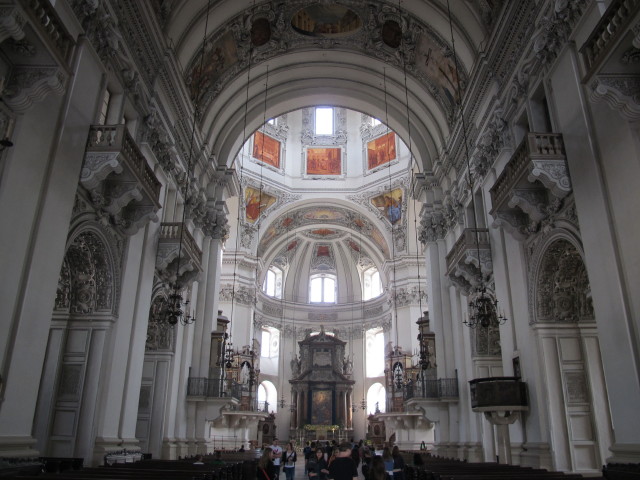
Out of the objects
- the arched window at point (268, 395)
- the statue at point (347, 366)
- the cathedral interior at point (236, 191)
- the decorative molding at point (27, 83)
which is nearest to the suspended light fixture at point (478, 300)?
the cathedral interior at point (236, 191)

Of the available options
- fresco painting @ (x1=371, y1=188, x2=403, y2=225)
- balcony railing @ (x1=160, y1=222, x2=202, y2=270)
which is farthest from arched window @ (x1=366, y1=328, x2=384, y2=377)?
balcony railing @ (x1=160, y1=222, x2=202, y2=270)

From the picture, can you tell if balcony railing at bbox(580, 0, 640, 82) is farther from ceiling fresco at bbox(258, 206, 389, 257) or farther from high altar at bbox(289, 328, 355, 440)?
high altar at bbox(289, 328, 355, 440)

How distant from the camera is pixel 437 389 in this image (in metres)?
16.3

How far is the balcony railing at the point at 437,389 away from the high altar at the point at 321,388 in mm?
14326

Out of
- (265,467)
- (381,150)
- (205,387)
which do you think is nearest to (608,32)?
(265,467)

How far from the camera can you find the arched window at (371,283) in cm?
3544

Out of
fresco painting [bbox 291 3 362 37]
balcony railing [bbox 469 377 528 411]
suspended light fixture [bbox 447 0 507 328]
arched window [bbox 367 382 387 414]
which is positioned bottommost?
balcony railing [bbox 469 377 528 411]

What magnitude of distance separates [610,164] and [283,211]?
23.6 m

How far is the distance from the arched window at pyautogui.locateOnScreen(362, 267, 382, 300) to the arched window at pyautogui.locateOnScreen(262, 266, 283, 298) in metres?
5.58

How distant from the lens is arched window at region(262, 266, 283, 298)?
116 feet

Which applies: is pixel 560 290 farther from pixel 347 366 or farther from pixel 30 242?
pixel 347 366

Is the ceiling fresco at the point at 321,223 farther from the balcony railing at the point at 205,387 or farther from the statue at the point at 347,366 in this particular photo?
the balcony railing at the point at 205,387

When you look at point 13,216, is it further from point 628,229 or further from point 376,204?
point 376,204

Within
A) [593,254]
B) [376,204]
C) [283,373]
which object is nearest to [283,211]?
[376,204]
